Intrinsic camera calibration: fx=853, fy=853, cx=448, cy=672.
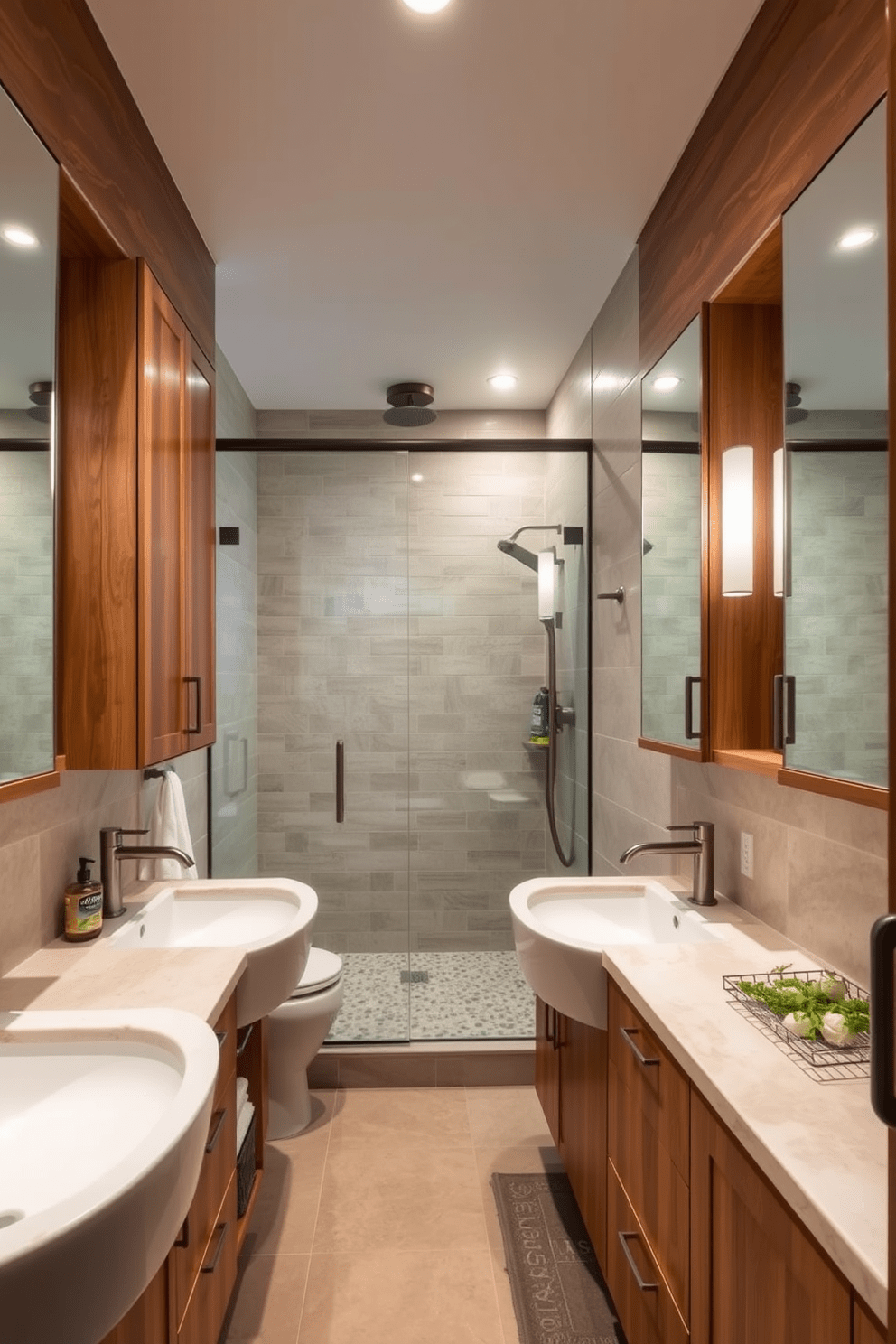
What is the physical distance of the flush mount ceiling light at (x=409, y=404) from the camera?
3.74 meters

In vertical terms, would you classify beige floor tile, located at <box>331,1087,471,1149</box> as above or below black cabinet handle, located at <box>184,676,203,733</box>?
below

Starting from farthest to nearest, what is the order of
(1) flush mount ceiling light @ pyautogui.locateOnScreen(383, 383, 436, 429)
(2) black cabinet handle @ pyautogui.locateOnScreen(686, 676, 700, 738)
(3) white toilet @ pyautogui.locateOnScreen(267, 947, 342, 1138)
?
(1) flush mount ceiling light @ pyautogui.locateOnScreen(383, 383, 436, 429)
(3) white toilet @ pyautogui.locateOnScreen(267, 947, 342, 1138)
(2) black cabinet handle @ pyautogui.locateOnScreen(686, 676, 700, 738)

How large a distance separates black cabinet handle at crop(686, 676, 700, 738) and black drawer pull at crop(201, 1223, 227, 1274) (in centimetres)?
140

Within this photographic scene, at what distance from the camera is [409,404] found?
3.81 m

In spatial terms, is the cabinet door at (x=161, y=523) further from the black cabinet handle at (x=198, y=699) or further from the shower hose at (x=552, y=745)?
the shower hose at (x=552, y=745)

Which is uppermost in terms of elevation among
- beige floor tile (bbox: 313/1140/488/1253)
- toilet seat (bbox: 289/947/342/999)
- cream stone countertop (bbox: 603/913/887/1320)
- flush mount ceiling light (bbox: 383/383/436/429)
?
flush mount ceiling light (bbox: 383/383/436/429)

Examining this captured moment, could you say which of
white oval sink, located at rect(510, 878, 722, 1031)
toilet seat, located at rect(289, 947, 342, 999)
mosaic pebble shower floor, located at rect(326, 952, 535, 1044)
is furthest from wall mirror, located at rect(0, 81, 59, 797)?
mosaic pebble shower floor, located at rect(326, 952, 535, 1044)

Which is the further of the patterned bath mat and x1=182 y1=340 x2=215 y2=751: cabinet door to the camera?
x1=182 y1=340 x2=215 y2=751: cabinet door

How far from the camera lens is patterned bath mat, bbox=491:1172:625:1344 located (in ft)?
6.04

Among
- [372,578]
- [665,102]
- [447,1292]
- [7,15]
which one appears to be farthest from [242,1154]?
[665,102]

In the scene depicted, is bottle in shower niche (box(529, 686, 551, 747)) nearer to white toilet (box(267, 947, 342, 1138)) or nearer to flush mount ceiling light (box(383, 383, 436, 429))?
white toilet (box(267, 947, 342, 1138))

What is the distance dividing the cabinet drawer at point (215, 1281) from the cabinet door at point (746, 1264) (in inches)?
31.9

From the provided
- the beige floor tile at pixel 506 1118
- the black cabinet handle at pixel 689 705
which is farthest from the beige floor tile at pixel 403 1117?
the black cabinet handle at pixel 689 705

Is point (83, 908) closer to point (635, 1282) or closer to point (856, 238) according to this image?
point (635, 1282)
